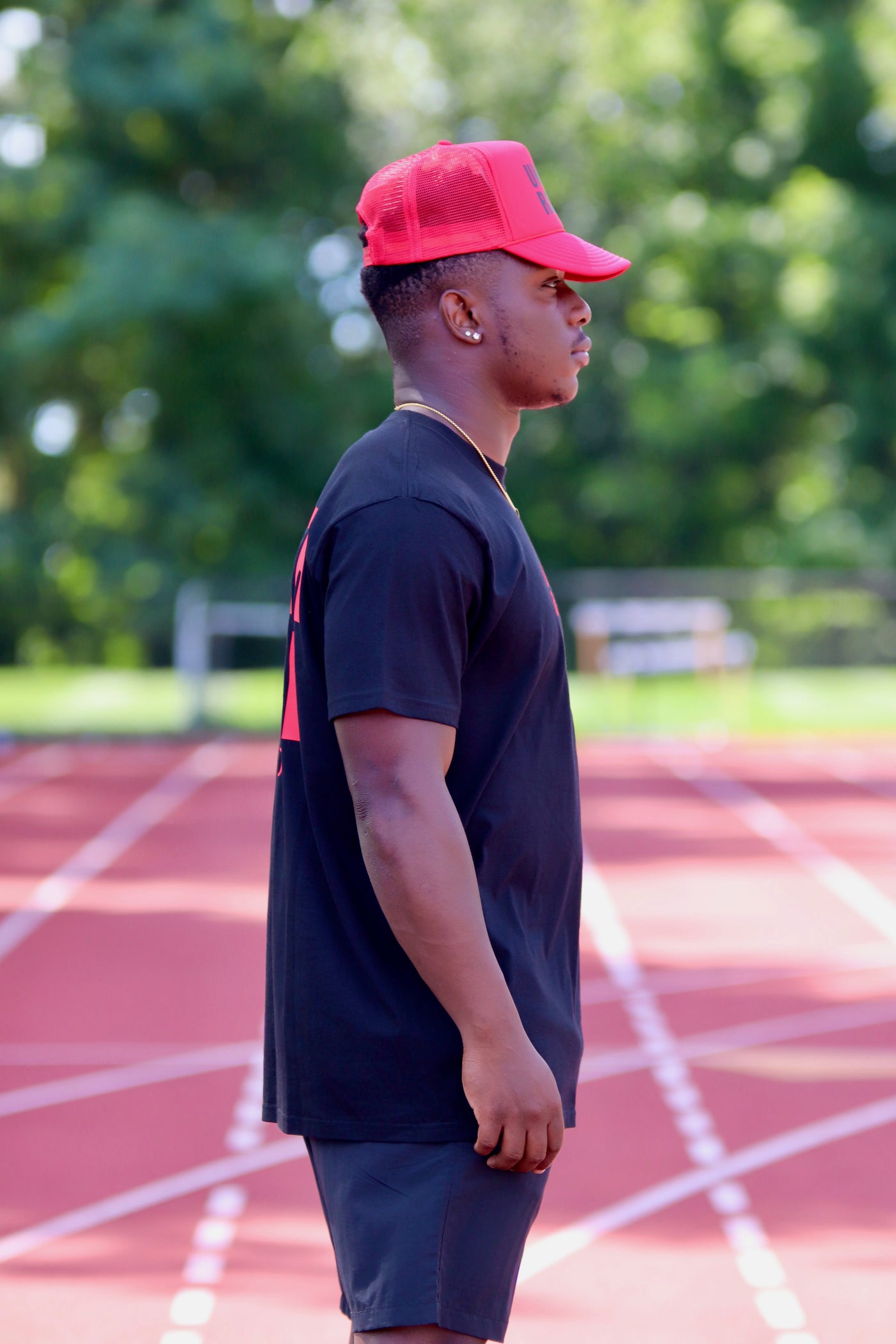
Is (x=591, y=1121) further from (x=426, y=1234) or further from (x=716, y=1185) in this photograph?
(x=426, y=1234)

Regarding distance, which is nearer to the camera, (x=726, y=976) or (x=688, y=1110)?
(x=688, y=1110)

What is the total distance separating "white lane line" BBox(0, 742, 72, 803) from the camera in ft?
47.6

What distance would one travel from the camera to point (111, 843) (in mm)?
11156

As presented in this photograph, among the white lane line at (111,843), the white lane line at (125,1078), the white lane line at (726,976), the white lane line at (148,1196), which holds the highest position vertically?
the white lane line at (148,1196)

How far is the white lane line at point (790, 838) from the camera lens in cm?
882

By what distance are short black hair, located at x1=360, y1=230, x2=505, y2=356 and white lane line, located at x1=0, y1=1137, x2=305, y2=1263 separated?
2.72m

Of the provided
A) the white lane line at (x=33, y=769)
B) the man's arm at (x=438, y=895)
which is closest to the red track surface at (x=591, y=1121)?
the man's arm at (x=438, y=895)

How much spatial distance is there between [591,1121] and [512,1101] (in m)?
3.31

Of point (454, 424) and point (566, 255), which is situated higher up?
point (566, 255)

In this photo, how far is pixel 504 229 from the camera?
6.40ft

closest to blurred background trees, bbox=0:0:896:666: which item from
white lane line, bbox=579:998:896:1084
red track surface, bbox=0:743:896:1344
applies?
red track surface, bbox=0:743:896:1344

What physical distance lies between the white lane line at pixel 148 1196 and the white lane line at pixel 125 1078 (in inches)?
32.0

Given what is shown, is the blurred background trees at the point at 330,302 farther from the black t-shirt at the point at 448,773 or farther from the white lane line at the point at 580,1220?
the black t-shirt at the point at 448,773

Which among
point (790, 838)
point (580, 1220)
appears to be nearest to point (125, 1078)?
point (580, 1220)
